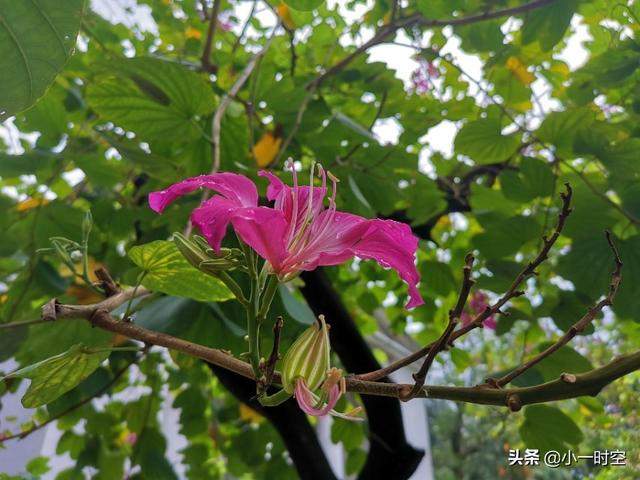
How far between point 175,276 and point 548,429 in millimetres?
535

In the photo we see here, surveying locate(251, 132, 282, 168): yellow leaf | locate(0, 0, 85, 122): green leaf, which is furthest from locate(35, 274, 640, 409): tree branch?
locate(251, 132, 282, 168): yellow leaf

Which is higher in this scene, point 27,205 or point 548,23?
point 548,23

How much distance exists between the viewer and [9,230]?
1.04m

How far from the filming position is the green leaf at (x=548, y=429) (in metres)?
0.68

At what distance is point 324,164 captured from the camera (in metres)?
0.99

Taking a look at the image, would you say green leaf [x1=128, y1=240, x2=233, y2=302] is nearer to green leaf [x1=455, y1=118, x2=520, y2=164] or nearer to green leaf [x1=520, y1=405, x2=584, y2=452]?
green leaf [x1=520, y1=405, x2=584, y2=452]

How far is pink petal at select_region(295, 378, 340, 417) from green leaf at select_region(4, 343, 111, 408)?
17 cm

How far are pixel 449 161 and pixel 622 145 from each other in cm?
51

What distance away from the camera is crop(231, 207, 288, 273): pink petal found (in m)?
0.30

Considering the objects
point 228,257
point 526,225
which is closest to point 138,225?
point 526,225

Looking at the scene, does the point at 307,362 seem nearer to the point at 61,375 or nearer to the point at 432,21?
the point at 61,375

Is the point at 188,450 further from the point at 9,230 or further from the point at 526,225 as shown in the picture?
the point at 526,225

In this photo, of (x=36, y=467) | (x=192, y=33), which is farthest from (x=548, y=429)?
(x=36, y=467)

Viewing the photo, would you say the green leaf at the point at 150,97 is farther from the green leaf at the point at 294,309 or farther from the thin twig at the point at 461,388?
the thin twig at the point at 461,388
